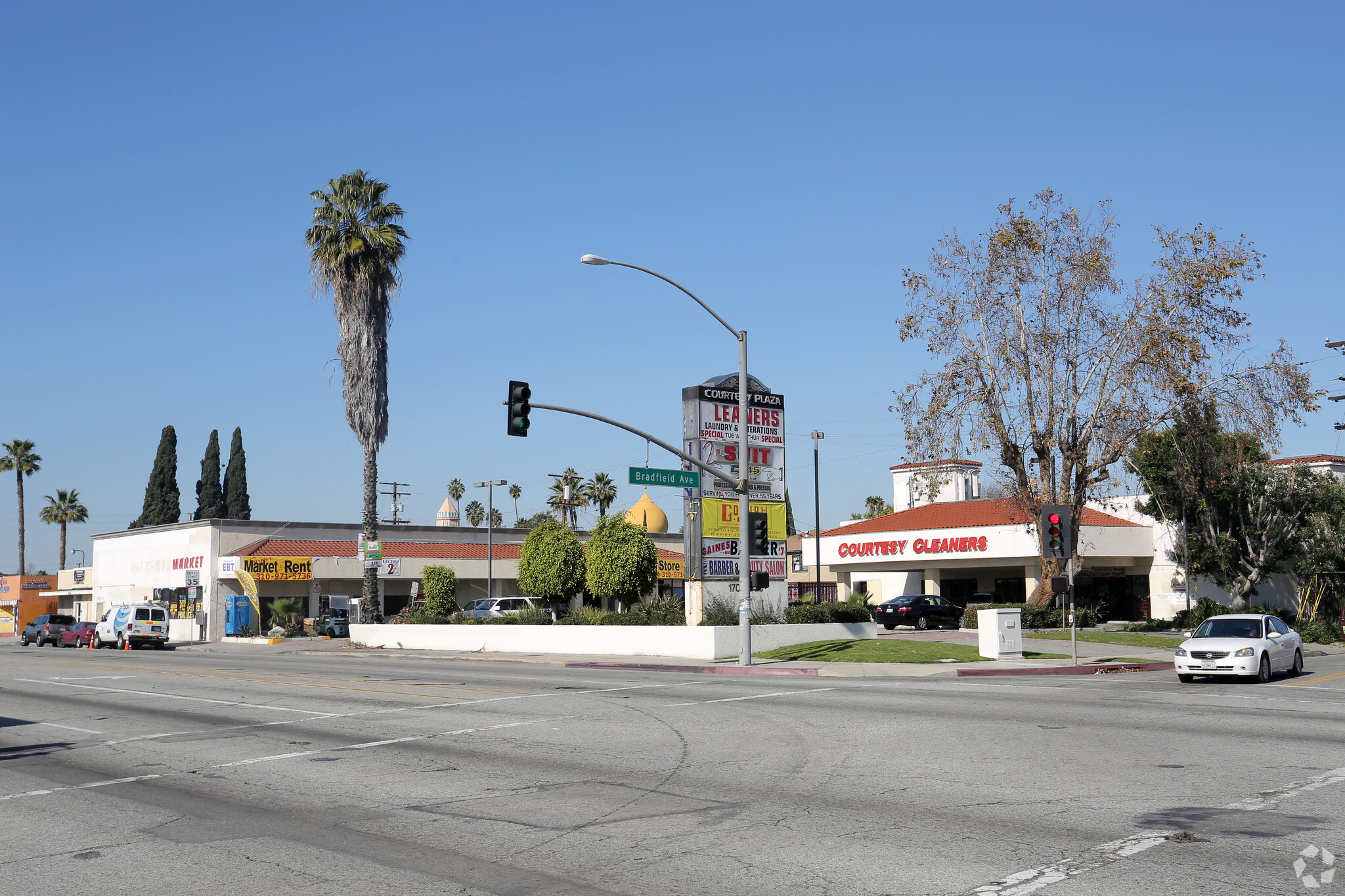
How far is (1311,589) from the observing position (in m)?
47.3

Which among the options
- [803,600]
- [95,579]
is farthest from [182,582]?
[803,600]

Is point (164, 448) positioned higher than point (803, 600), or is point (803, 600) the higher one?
point (164, 448)

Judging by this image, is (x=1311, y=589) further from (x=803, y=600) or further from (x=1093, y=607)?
(x=803, y=600)

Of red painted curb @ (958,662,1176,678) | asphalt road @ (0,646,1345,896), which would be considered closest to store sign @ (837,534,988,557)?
red painted curb @ (958,662,1176,678)

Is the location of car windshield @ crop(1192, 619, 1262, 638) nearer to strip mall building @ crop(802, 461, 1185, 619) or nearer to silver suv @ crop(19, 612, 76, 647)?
strip mall building @ crop(802, 461, 1185, 619)

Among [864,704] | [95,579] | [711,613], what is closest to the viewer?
[864,704]

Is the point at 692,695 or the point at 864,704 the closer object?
the point at 864,704

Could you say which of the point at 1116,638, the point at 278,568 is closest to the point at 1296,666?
the point at 1116,638

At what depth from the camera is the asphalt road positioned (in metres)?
7.62

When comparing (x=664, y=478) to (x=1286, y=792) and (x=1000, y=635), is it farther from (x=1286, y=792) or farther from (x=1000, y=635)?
(x=1286, y=792)

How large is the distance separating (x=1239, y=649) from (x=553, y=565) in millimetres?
30238

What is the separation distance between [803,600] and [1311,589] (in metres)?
22.9

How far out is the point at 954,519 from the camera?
5894cm

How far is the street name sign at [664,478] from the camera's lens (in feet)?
99.2
